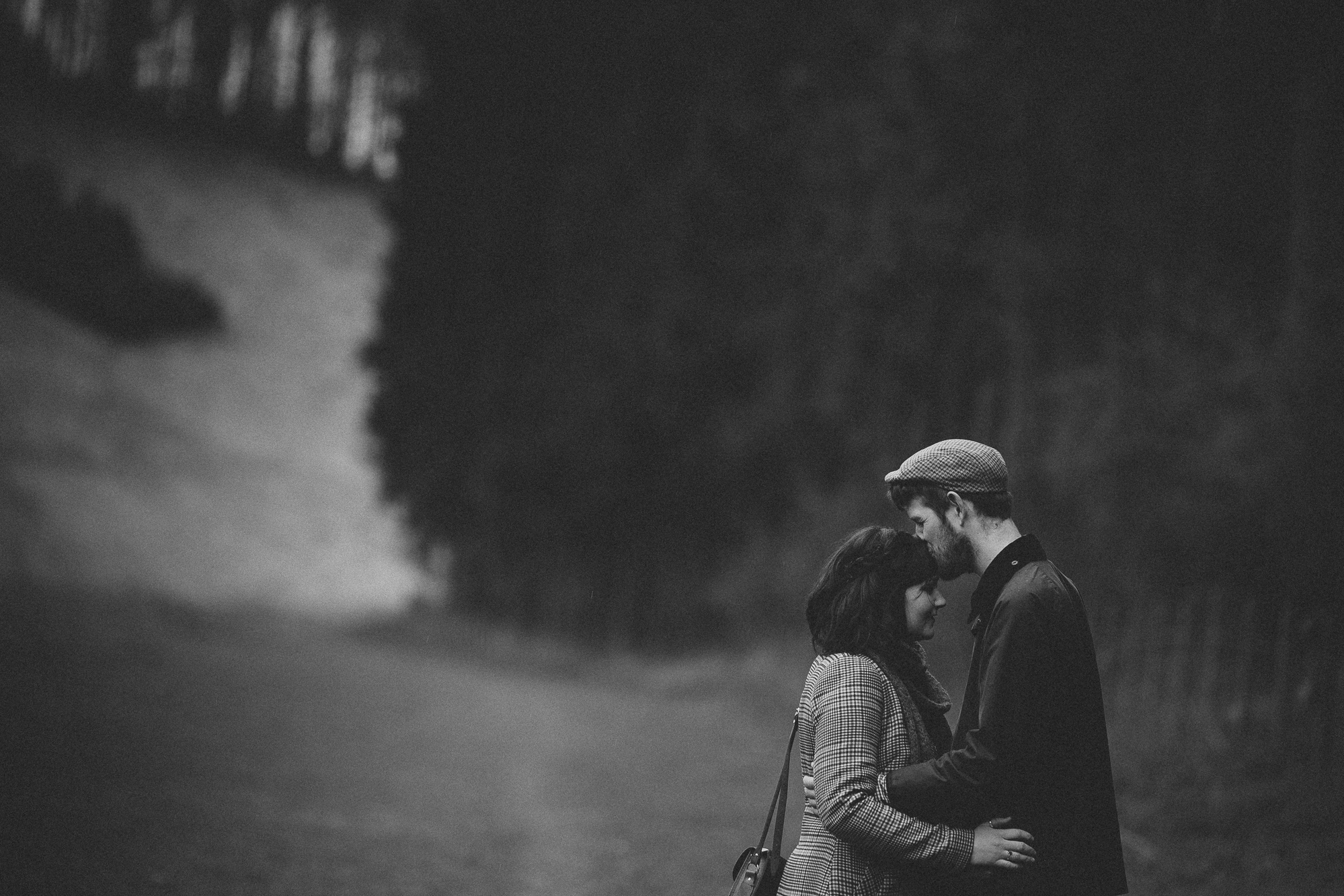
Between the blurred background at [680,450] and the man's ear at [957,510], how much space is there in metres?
4.06

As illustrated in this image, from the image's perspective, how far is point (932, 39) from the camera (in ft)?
44.4

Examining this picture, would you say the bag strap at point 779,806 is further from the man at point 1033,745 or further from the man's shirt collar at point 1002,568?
the man's shirt collar at point 1002,568

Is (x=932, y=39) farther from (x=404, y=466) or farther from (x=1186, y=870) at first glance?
(x=404, y=466)

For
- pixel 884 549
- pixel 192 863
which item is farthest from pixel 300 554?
pixel 884 549

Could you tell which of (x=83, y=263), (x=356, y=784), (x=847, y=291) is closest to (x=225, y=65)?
(x=83, y=263)

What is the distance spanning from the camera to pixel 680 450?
2116cm

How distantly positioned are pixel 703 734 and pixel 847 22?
9757mm

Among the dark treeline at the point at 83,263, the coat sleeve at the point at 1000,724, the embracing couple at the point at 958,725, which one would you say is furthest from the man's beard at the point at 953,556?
the dark treeline at the point at 83,263

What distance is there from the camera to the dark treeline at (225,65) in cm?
5006

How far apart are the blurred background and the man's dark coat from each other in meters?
3.84

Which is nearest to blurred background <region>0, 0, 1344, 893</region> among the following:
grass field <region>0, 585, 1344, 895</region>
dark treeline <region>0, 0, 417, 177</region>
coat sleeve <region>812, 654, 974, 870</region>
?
grass field <region>0, 585, 1344, 895</region>

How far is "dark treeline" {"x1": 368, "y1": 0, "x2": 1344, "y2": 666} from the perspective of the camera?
8.87 m

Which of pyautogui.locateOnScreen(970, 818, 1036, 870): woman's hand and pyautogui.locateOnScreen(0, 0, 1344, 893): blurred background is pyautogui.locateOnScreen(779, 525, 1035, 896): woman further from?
pyautogui.locateOnScreen(0, 0, 1344, 893): blurred background

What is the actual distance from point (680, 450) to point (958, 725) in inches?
704
